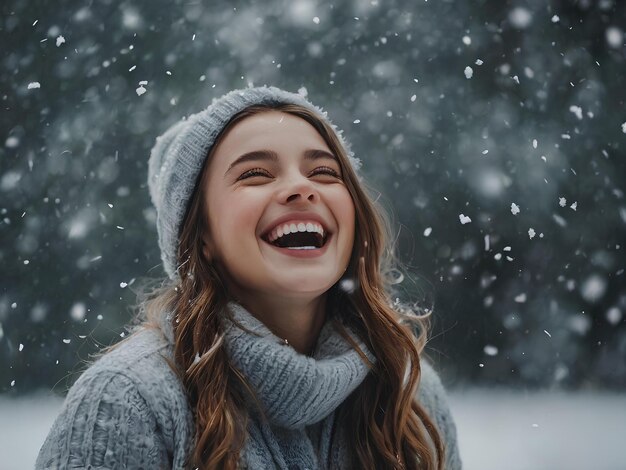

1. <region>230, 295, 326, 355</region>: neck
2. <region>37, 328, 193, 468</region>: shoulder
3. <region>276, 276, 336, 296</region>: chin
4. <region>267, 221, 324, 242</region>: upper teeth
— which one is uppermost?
<region>267, 221, 324, 242</region>: upper teeth

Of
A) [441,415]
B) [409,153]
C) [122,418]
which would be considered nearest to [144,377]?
[122,418]

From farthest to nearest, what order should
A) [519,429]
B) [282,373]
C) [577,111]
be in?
[577,111] < [519,429] < [282,373]

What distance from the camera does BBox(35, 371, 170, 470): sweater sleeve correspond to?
3.27 feet

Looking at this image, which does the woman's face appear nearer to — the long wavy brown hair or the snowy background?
the long wavy brown hair

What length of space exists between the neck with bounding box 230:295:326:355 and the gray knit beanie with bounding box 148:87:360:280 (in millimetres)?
178

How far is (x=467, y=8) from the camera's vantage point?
201 inches

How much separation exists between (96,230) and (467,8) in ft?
10.0

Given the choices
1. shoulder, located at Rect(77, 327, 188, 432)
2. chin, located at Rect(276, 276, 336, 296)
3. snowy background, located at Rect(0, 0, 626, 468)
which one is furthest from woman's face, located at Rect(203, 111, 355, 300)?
snowy background, located at Rect(0, 0, 626, 468)

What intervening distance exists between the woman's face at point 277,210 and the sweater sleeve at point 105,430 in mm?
307

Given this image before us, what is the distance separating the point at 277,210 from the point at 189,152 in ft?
0.82

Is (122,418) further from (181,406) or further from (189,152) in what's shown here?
(189,152)

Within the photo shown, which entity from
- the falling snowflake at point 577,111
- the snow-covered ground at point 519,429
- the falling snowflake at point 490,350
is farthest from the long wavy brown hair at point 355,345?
the falling snowflake at point 577,111

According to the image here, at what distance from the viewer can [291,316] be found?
4.38 feet

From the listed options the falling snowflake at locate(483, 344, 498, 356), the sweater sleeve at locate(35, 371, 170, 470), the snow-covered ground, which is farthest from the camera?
the falling snowflake at locate(483, 344, 498, 356)
